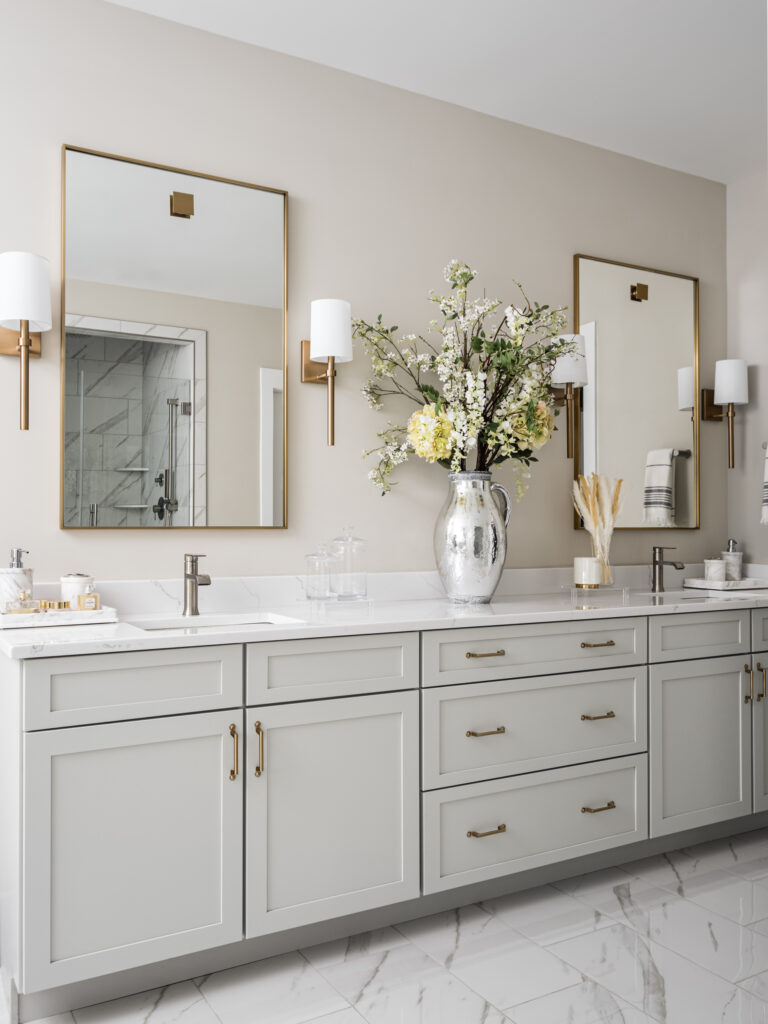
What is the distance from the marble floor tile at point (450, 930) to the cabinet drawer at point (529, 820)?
0.13m

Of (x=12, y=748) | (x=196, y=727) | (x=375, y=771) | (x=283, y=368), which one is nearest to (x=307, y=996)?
(x=375, y=771)

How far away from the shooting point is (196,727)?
1857 millimetres

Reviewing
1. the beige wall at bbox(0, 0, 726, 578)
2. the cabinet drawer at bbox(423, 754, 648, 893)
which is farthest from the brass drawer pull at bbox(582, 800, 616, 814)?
the beige wall at bbox(0, 0, 726, 578)

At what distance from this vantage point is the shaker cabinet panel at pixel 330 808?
1930mm

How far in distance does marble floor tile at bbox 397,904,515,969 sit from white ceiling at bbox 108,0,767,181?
258 cm

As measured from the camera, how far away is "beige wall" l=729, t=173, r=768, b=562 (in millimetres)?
3428

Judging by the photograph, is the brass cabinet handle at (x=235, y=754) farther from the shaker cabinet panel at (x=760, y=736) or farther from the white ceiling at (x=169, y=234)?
the shaker cabinet panel at (x=760, y=736)

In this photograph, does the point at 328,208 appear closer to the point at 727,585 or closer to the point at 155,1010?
the point at 727,585

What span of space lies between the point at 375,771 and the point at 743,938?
107cm

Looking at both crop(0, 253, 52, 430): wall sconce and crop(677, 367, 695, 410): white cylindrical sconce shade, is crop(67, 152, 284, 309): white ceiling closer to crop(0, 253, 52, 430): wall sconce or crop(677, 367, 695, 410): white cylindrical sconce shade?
crop(0, 253, 52, 430): wall sconce

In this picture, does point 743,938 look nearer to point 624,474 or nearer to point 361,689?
point 361,689

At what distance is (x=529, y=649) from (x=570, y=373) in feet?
3.77

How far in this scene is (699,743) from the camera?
2664mm

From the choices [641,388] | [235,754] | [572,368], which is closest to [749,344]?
[641,388]
